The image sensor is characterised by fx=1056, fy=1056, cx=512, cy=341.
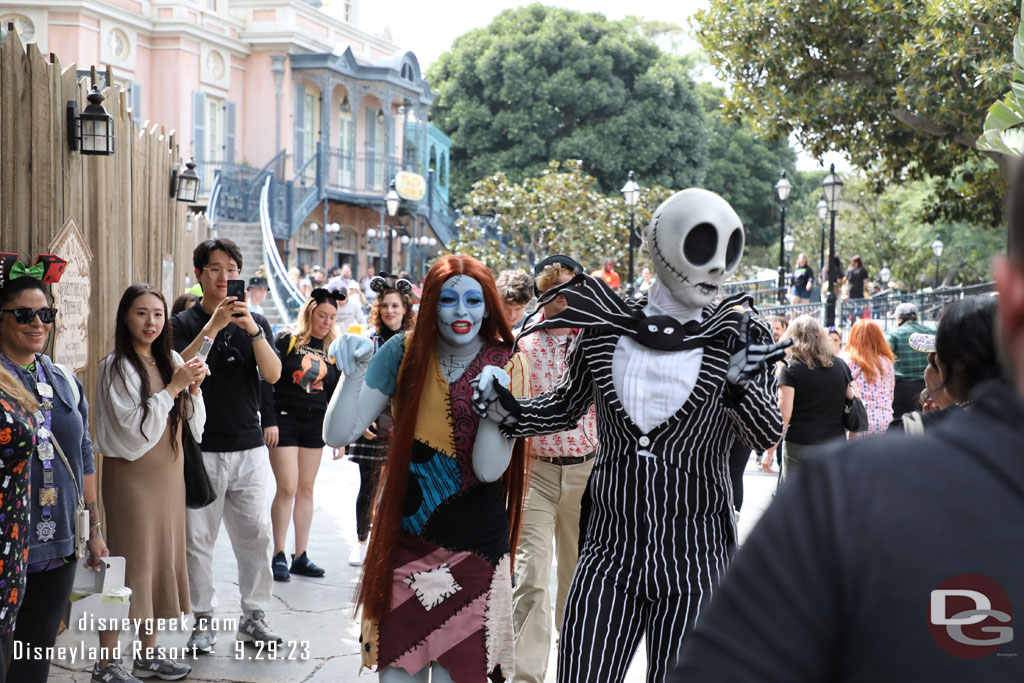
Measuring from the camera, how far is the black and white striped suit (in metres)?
3.20

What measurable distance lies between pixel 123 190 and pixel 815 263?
4373cm

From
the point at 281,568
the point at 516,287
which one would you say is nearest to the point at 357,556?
the point at 281,568

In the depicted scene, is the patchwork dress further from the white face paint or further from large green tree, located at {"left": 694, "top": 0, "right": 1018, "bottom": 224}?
large green tree, located at {"left": 694, "top": 0, "right": 1018, "bottom": 224}

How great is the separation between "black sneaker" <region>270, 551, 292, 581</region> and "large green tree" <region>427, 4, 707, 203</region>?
33.0 metres

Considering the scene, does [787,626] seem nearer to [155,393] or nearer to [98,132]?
[155,393]

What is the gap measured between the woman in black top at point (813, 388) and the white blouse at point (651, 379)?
3.98 metres

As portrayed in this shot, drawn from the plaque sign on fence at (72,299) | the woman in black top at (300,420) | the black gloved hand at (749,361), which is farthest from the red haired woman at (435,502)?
the woman in black top at (300,420)

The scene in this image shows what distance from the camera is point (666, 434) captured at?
330 centimetres

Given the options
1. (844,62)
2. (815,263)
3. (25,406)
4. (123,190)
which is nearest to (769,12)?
(844,62)

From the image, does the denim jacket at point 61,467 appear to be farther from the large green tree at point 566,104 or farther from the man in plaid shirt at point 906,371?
the large green tree at point 566,104

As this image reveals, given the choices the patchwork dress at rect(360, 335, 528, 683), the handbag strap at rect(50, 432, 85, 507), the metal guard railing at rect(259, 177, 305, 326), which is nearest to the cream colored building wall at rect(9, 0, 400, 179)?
the metal guard railing at rect(259, 177, 305, 326)

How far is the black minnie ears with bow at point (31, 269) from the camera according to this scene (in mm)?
4332

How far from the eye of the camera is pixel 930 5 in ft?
41.8

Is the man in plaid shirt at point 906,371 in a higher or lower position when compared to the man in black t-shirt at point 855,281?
lower
